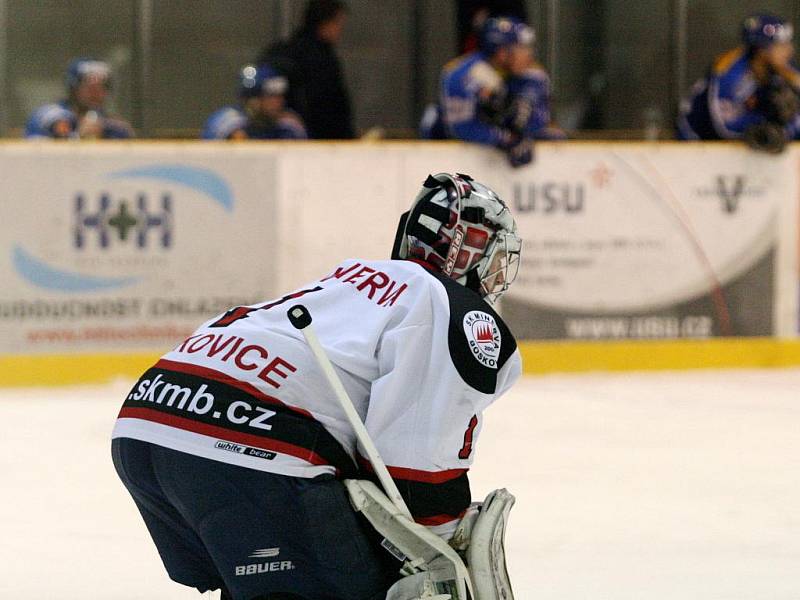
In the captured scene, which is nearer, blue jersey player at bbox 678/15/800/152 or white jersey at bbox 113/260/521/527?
white jersey at bbox 113/260/521/527

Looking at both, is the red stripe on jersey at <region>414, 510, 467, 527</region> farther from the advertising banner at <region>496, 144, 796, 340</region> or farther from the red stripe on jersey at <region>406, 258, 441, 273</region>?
the advertising banner at <region>496, 144, 796, 340</region>

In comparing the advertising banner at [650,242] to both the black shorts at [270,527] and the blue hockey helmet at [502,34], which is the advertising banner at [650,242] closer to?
the blue hockey helmet at [502,34]

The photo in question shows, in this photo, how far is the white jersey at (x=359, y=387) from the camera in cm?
211

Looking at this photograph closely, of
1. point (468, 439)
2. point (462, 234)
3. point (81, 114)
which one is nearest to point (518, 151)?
point (81, 114)

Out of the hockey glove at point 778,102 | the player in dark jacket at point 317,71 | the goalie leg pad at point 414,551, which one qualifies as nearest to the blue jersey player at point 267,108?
the player in dark jacket at point 317,71

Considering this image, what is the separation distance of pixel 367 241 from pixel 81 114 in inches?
72.4

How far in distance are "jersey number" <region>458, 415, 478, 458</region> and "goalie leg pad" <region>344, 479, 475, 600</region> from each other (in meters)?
0.13

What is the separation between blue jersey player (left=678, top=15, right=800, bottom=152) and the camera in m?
7.41

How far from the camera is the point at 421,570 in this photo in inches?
85.0

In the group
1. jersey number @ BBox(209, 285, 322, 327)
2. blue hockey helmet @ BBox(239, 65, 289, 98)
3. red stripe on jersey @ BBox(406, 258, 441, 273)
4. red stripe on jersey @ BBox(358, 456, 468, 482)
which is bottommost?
red stripe on jersey @ BBox(358, 456, 468, 482)

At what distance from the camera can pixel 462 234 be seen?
2.29m

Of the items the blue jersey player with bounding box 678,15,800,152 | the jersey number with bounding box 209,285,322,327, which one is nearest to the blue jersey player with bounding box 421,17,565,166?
the blue jersey player with bounding box 678,15,800,152

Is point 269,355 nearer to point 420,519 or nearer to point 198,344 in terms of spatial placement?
point 198,344

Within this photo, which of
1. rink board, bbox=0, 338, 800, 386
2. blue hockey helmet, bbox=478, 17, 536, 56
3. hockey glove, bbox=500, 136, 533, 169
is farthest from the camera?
blue hockey helmet, bbox=478, 17, 536, 56
